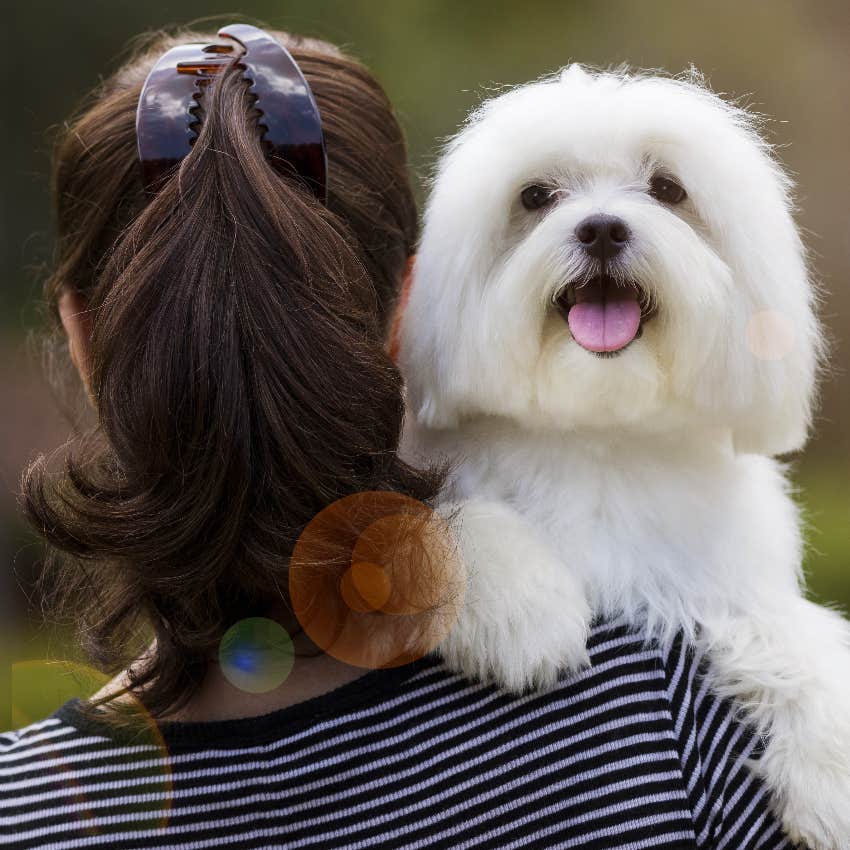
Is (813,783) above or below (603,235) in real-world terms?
below

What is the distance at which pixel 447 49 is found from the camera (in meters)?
5.35

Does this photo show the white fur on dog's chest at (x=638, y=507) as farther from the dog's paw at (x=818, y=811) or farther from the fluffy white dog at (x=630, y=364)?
the dog's paw at (x=818, y=811)

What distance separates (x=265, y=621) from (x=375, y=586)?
0.12m

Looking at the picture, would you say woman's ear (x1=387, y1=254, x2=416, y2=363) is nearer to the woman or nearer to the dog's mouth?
the dog's mouth

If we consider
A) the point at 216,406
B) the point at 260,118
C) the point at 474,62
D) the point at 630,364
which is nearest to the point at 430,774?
the point at 216,406

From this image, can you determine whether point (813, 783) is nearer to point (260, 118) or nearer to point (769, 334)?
point (769, 334)

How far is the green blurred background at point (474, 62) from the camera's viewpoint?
471 cm

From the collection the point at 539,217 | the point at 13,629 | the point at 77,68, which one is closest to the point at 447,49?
the point at 77,68

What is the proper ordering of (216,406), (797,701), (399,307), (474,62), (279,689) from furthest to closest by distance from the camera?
(474,62) → (399,307) → (797,701) → (279,689) → (216,406)

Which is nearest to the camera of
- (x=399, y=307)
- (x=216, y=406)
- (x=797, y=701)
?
(x=216, y=406)

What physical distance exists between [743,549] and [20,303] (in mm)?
4375

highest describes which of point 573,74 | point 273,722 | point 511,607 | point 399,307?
point 573,74

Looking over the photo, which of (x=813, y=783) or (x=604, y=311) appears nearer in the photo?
(x=813, y=783)

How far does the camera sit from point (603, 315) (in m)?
1.31
